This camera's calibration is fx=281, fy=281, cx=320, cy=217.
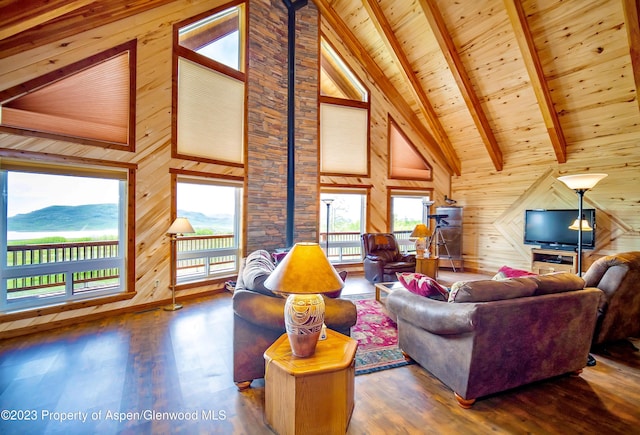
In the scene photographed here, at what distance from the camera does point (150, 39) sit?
13.8ft

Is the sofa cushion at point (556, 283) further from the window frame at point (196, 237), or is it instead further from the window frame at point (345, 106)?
the window frame at point (345, 106)

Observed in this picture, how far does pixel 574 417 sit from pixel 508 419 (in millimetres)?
477

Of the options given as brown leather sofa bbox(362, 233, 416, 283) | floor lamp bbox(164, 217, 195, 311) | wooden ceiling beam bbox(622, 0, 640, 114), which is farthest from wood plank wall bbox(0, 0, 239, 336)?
wooden ceiling beam bbox(622, 0, 640, 114)

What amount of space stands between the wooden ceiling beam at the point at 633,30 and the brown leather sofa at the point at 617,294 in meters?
2.94

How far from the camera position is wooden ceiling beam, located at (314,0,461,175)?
20.5ft

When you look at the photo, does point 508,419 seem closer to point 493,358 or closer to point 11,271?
point 493,358

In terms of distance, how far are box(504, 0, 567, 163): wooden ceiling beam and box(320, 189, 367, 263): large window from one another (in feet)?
12.2

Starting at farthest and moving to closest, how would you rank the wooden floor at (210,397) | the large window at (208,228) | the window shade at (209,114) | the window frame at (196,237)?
1. the large window at (208,228)
2. the window shade at (209,114)
3. the window frame at (196,237)
4. the wooden floor at (210,397)

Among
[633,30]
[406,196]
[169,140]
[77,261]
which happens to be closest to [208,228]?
[169,140]

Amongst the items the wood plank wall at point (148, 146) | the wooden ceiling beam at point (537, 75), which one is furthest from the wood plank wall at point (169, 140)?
the wooden ceiling beam at point (537, 75)

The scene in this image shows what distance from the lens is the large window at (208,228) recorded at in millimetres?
4838

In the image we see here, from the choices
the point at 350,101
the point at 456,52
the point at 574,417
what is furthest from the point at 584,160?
the point at 574,417

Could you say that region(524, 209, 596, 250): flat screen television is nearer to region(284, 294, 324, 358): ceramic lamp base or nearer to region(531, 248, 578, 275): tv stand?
region(531, 248, 578, 275): tv stand

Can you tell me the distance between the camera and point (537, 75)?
15.3 ft
